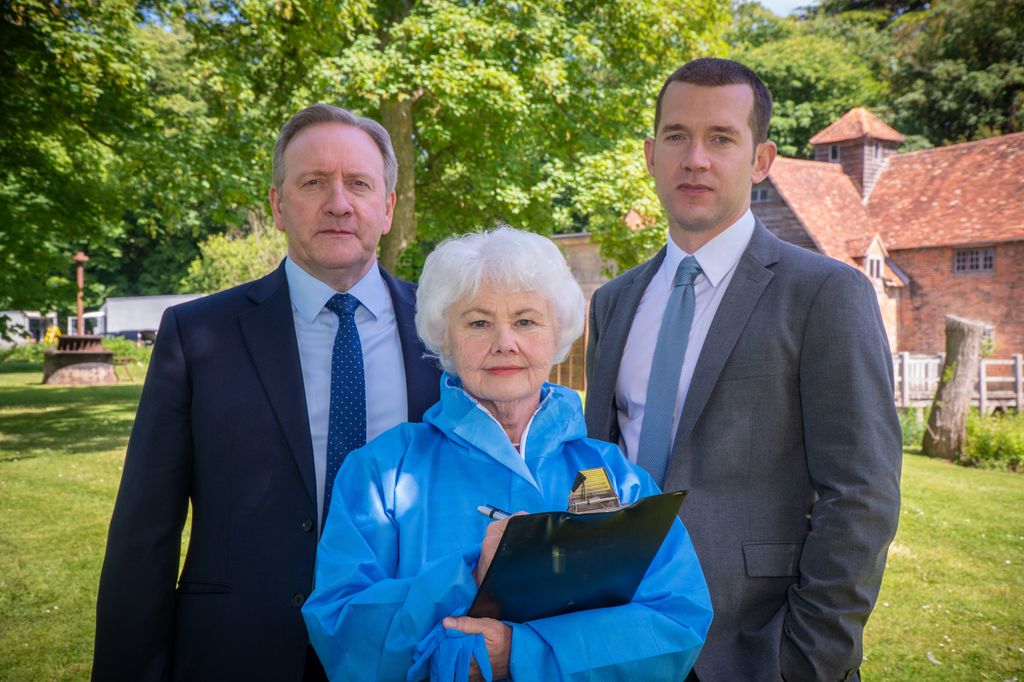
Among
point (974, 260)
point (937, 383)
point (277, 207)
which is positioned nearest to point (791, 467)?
point (277, 207)

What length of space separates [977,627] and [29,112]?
13526 mm

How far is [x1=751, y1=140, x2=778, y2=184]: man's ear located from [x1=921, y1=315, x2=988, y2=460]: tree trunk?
1359 cm

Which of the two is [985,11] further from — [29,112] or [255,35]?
[29,112]

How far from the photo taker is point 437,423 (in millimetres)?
2115

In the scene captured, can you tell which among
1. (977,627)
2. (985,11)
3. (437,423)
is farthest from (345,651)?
(985,11)

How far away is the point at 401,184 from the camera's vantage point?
44.8 ft

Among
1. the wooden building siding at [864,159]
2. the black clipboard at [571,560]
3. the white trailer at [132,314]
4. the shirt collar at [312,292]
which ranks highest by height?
the wooden building siding at [864,159]

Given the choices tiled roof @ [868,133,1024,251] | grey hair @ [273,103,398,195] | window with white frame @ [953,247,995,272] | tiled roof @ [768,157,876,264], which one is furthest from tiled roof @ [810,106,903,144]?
grey hair @ [273,103,398,195]

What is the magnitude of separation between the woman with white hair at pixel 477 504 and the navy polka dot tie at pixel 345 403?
401 mm

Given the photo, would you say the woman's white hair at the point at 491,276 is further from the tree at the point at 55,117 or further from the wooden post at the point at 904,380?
the wooden post at the point at 904,380

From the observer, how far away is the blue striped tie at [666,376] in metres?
2.68

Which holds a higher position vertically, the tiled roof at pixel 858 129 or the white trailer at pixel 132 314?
the tiled roof at pixel 858 129

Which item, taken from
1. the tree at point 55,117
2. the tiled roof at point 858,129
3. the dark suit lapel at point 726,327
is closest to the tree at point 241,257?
the tree at point 55,117

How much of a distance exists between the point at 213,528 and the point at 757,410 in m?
1.85
